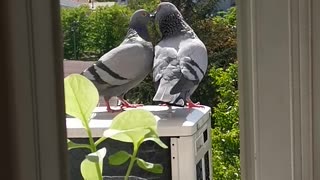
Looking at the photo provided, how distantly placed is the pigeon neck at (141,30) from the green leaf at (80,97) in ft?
0.52

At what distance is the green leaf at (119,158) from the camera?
1099 millimetres

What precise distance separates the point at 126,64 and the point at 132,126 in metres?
0.17

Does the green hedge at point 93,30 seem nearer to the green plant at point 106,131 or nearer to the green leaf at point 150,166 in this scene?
the green plant at point 106,131

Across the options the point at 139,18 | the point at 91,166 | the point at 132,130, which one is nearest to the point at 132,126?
the point at 132,130

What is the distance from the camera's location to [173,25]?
1.14 meters

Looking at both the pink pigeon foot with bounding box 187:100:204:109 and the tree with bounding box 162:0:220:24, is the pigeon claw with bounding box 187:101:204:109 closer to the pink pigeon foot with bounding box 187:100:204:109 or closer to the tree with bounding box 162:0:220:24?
the pink pigeon foot with bounding box 187:100:204:109

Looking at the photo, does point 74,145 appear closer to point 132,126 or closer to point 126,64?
point 132,126

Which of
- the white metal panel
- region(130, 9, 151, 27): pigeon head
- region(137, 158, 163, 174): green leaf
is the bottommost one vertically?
region(137, 158, 163, 174): green leaf

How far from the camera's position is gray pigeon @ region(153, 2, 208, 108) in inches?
44.8

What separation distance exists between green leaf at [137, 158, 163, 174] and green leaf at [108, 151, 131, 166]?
0.03 m
